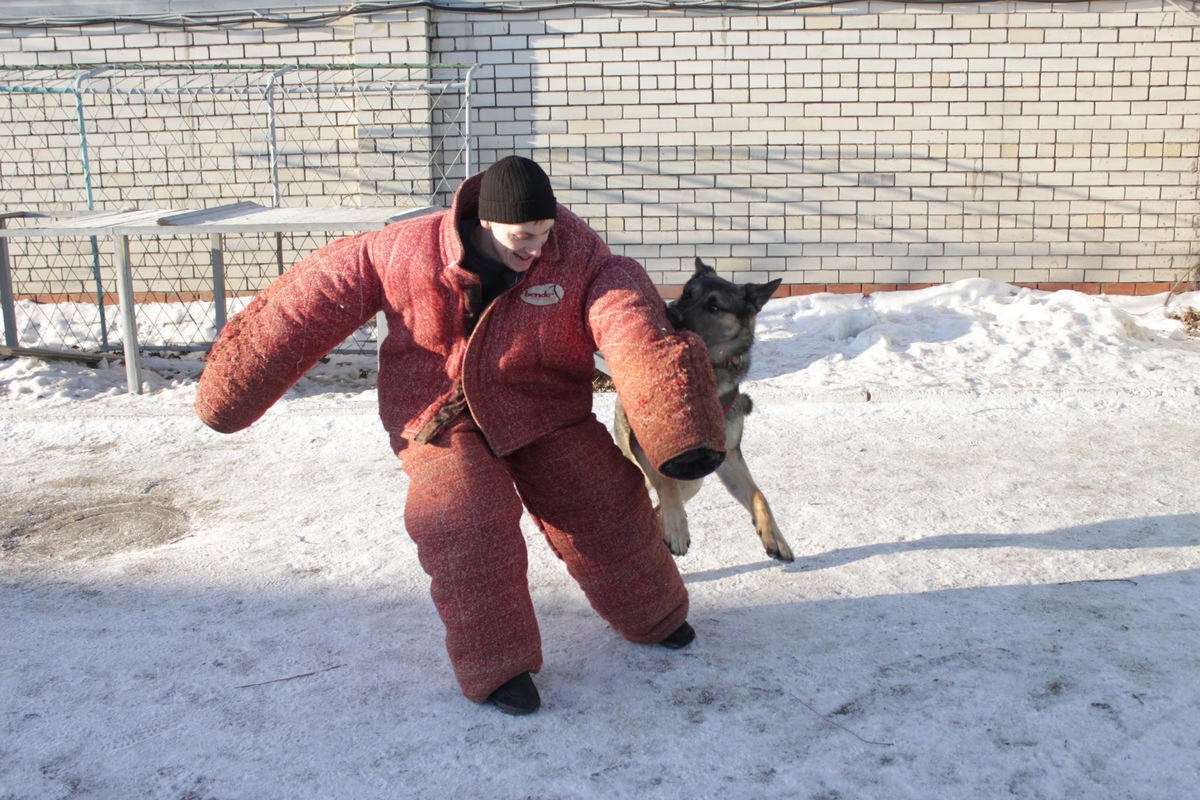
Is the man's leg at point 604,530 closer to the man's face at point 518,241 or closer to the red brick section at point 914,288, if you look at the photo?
the man's face at point 518,241

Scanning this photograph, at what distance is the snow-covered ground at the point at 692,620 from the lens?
2014 mm

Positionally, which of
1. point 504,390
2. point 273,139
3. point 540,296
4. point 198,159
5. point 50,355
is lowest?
point 50,355

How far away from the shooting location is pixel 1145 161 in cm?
856

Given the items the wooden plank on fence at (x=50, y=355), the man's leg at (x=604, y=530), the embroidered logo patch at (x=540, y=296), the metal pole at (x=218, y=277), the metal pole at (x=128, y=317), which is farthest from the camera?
the metal pole at (x=218, y=277)

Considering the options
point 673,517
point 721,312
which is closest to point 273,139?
point 721,312

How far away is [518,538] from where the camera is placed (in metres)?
2.44

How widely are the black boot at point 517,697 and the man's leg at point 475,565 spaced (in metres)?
0.03

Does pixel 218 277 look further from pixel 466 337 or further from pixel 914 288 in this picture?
pixel 914 288

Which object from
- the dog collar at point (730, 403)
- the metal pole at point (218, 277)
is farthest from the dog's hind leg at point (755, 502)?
the metal pole at point (218, 277)

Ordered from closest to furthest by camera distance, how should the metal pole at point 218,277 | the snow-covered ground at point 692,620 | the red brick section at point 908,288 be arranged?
the snow-covered ground at point 692,620 → the metal pole at point 218,277 → the red brick section at point 908,288

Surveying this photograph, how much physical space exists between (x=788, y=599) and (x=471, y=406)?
4.19ft

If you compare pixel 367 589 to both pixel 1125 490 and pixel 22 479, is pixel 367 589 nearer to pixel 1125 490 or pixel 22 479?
pixel 22 479

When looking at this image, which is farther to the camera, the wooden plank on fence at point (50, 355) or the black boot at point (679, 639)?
the wooden plank on fence at point (50, 355)

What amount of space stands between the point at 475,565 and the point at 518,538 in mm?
175
